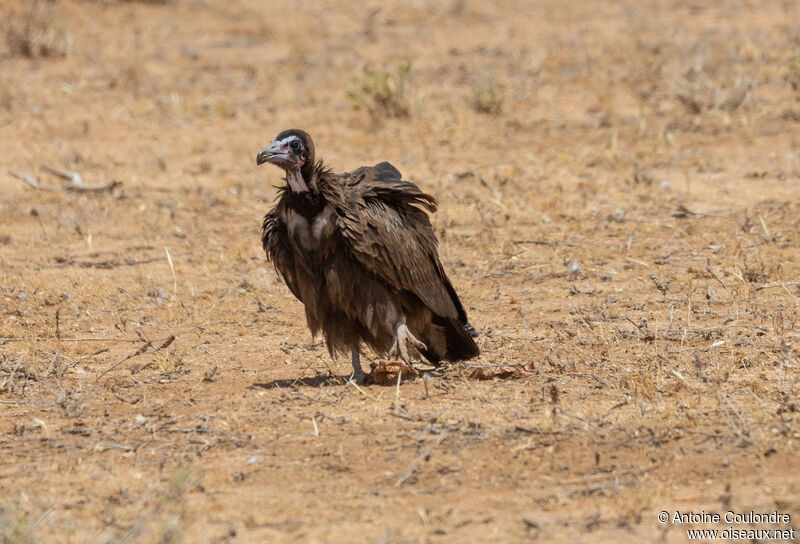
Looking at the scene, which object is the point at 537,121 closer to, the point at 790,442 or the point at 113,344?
the point at 113,344

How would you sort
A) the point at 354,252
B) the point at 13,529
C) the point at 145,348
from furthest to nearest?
the point at 145,348 < the point at 354,252 < the point at 13,529

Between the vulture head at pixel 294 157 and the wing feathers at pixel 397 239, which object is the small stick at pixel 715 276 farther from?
the vulture head at pixel 294 157

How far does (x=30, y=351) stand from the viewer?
7.07 metres

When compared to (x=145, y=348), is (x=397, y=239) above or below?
above

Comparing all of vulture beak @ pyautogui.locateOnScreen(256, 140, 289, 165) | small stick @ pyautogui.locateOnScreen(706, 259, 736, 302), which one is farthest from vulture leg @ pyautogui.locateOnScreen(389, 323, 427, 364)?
small stick @ pyautogui.locateOnScreen(706, 259, 736, 302)

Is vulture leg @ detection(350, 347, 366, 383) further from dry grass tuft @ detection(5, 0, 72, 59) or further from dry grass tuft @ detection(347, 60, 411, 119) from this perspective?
dry grass tuft @ detection(5, 0, 72, 59)

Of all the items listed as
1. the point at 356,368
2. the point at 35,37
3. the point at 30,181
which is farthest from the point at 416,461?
the point at 35,37

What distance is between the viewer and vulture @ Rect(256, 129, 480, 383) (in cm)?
601

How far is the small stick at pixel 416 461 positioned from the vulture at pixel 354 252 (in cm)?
118

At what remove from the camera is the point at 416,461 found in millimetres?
4941

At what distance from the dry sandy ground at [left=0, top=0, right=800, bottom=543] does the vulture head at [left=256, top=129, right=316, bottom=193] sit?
1.25m

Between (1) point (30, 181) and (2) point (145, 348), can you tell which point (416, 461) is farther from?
(1) point (30, 181)

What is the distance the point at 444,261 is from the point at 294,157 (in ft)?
10.2

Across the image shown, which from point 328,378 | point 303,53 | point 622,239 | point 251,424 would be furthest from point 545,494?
point 303,53
